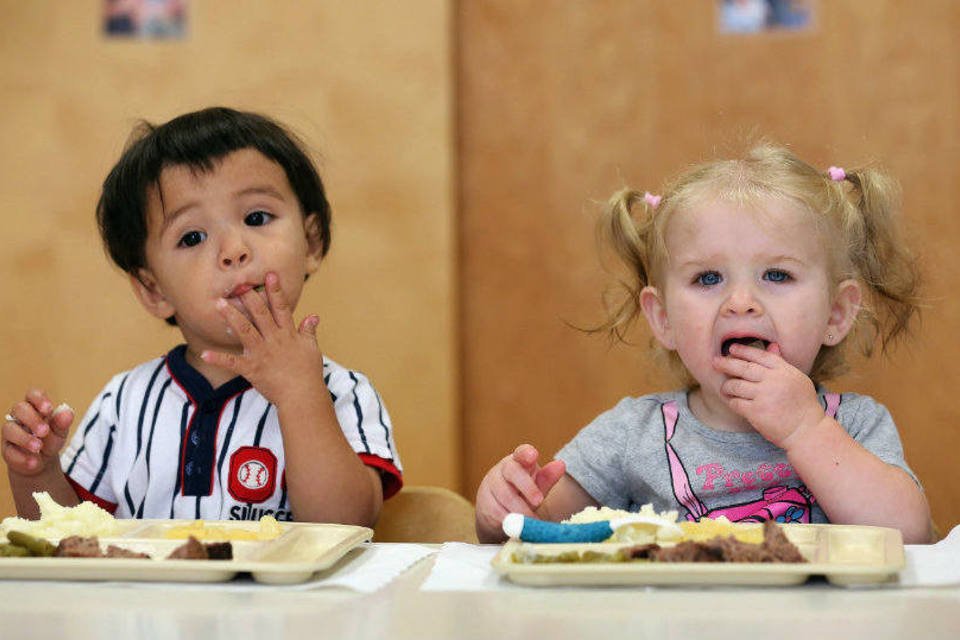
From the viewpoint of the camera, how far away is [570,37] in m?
2.62

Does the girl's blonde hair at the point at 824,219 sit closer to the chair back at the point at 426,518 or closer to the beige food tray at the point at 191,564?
the chair back at the point at 426,518

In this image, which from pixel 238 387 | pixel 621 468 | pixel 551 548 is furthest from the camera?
pixel 238 387

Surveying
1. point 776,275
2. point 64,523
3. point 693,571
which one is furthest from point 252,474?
point 693,571

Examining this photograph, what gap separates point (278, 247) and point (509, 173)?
1.20 m

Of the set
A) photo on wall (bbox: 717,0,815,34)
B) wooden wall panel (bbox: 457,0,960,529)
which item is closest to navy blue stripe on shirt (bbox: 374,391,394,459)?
wooden wall panel (bbox: 457,0,960,529)

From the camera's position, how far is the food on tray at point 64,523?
105cm

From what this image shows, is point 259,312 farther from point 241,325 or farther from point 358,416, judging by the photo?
point 358,416

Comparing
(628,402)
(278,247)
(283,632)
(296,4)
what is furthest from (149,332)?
(283,632)

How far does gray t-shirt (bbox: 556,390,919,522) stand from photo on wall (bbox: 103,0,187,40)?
1638 mm

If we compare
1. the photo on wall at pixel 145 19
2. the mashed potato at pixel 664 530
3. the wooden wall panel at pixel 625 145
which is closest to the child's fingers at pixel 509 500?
the mashed potato at pixel 664 530

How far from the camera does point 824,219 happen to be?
4.60 feet

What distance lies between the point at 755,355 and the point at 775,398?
0.23 ft

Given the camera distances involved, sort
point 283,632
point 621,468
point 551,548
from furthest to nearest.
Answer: point 621,468, point 551,548, point 283,632

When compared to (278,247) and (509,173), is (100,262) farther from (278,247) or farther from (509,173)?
(278,247)
